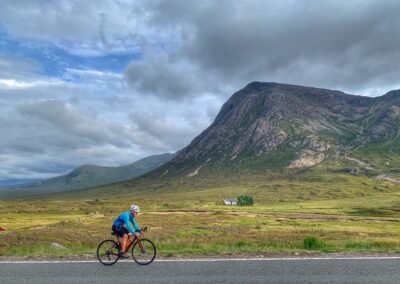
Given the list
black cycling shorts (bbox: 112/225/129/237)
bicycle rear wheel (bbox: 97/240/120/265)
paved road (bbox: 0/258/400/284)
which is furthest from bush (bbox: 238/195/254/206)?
paved road (bbox: 0/258/400/284)

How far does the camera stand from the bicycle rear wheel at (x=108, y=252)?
55.5ft

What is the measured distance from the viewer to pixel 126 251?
685 inches

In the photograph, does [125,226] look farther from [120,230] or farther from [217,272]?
[217,272]

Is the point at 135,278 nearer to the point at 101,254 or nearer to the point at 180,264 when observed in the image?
the point at 180,264

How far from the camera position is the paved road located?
43.8 feet

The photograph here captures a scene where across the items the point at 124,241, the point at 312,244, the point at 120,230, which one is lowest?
the point at 312,244

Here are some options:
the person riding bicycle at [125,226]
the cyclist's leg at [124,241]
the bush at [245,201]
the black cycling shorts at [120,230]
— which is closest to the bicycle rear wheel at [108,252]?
the cyclist's leg at [124,241]

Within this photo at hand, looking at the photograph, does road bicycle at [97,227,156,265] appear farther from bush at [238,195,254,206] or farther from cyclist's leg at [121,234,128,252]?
bush at [238,195,254,206]

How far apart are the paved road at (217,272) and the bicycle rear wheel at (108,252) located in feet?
1.65

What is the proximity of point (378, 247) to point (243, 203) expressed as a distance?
153 meters

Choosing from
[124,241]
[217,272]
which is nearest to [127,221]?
[124,241]

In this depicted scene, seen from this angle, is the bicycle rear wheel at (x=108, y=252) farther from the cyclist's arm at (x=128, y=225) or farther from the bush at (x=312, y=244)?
the bush at (x=312, y=244)

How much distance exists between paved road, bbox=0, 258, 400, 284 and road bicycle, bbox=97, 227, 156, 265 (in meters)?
0.46

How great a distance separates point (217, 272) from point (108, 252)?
5224 mm
